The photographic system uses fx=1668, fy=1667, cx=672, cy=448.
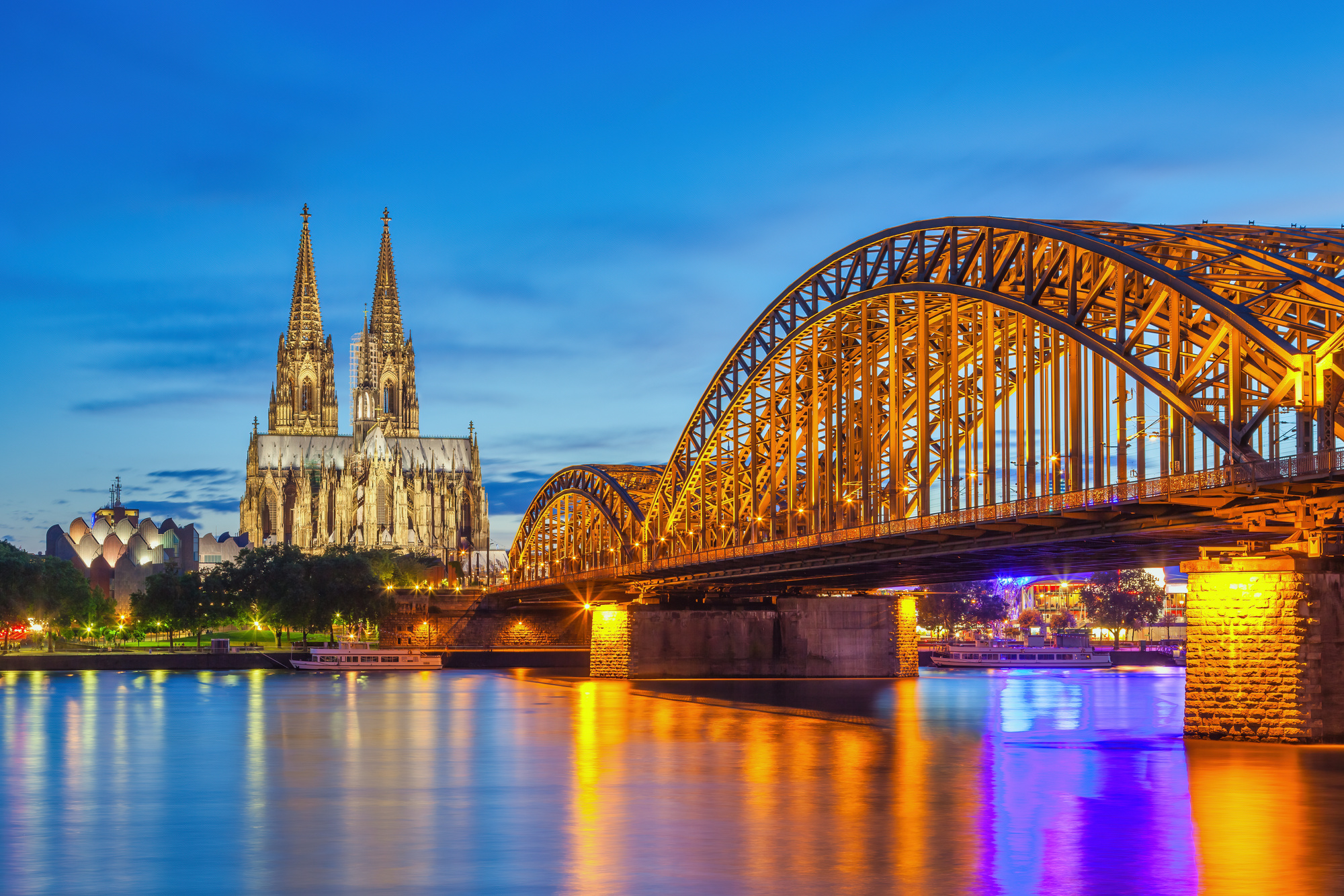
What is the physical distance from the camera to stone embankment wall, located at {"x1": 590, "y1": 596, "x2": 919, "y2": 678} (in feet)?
343

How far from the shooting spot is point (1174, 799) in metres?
33.6

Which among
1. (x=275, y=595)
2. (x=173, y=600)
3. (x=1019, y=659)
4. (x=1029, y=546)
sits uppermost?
(x=1029, y=546)

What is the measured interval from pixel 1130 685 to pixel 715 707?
38565mm

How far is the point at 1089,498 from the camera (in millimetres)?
51156

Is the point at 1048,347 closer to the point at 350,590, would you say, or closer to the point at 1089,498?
the point at 1089,498

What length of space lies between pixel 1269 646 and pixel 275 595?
114803mm

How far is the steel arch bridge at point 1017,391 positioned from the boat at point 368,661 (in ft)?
85.0

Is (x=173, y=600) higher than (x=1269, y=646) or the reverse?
the reverse

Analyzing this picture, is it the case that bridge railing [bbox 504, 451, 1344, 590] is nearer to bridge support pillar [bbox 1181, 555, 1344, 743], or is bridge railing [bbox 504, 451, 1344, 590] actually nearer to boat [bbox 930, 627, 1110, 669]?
bridge support pillar [bbox 1181, 555, 1344, 743]

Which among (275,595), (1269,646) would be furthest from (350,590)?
(1269,646)

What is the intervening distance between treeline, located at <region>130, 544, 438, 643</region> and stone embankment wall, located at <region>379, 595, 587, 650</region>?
291 cm

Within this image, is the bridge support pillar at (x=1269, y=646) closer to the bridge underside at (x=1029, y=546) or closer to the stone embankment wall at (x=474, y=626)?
the bridge underside at (x=1029, y=546)

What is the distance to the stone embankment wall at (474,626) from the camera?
495ft

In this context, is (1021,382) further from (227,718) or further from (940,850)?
(940,850)
